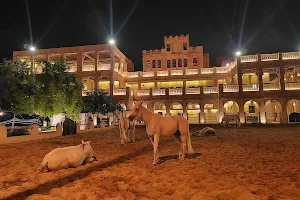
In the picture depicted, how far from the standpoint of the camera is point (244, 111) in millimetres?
31766

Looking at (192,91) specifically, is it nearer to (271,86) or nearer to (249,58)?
Answer: (249,58)

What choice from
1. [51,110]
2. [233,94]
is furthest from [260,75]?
[51,110]

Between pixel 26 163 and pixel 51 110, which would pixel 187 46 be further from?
pixel 26 163

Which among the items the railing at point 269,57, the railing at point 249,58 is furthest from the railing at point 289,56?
the railing at point 249,58

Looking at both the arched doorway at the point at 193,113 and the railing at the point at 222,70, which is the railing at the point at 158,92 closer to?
the arched doorway at the point at 193,113

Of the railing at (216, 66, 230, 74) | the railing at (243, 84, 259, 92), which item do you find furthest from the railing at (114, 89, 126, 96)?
the railing at (243, 84, 259, 92)

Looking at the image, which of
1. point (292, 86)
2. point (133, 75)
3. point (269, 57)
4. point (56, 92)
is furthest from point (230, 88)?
point (56, 92)

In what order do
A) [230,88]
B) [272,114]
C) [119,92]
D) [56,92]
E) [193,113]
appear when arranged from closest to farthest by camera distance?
[56,92]
[230,88]
[272,114]
[119,92]
[193,113]

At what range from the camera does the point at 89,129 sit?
20000 mm

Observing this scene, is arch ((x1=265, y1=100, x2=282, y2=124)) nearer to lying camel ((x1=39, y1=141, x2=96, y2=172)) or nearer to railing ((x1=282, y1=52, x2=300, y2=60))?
railing ((x1=282, y1=52, x2=300, y2=60))

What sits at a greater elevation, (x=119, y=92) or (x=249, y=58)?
(x=249, y=58)

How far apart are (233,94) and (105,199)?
95.9ft

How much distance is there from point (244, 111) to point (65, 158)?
3070cm

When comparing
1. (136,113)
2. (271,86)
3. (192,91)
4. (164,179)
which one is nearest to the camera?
(164,179)
